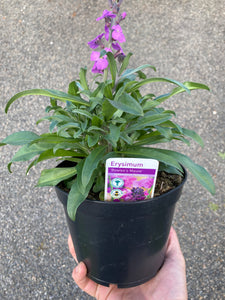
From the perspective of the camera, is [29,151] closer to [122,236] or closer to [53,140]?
[53,140]

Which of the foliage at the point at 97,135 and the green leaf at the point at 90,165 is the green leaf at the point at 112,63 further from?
the green leaf at the point at 90,165

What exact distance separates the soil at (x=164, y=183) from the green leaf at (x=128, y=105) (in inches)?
12.2

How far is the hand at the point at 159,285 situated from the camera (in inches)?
41.3

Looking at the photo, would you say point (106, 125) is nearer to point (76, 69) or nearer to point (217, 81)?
point (76, 69)

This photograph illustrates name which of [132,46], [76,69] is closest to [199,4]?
[132,46]

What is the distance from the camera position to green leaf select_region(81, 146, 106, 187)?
0.76 meters

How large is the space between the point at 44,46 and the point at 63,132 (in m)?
1.37

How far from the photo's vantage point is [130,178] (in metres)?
0.82

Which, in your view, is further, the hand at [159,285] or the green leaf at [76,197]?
the hand at [159,285]

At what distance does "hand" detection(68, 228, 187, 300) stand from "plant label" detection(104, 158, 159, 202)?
0.36 m

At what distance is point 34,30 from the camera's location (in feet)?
6.82

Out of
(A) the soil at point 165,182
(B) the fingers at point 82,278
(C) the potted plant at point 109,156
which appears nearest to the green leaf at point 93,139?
(C) the potted plant at point 109,156

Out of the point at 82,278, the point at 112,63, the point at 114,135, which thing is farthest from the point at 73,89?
the point at 82,278

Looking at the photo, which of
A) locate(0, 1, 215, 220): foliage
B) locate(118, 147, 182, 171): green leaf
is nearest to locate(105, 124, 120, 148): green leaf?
locate(0, 1, 215, 220): foliage
